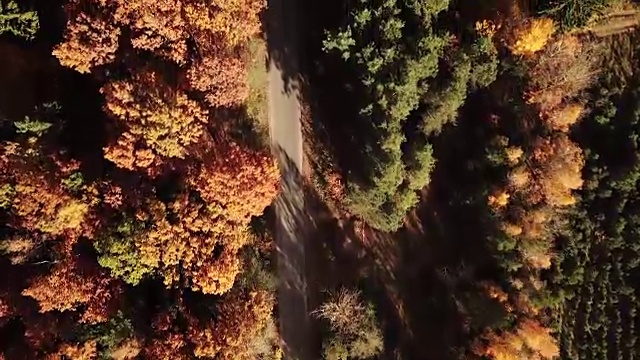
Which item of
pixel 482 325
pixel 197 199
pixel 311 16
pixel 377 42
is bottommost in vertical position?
pixel 482 325

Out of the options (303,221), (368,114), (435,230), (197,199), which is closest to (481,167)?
(435,230)

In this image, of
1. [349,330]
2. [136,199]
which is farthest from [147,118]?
[349,330]

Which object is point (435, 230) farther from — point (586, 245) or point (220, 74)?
point (220, 74)

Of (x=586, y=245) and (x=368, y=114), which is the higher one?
(x=368, y=114)

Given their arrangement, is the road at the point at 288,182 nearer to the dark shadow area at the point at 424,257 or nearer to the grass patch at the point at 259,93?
the grass patch at the point at 259,93

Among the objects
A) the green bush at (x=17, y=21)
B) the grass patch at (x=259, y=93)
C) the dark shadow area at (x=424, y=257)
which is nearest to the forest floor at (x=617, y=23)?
the dark shadow area at (x=424, y=257)

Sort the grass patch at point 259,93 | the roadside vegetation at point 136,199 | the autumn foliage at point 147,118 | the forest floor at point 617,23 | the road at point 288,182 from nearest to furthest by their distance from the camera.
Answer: the autumn foliage at point 147,118 → the roadside vegetation at point 136,199 → the grass patch at point 259,93 → the road at point 288,182 → the forest floor at point 617,23

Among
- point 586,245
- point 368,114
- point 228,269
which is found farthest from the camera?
point 586,245

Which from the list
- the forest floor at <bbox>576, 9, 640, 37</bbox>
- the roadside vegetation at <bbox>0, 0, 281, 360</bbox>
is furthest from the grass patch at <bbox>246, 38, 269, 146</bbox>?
the forest floor at <bbox>576, 9, 640, 37</bbox>
